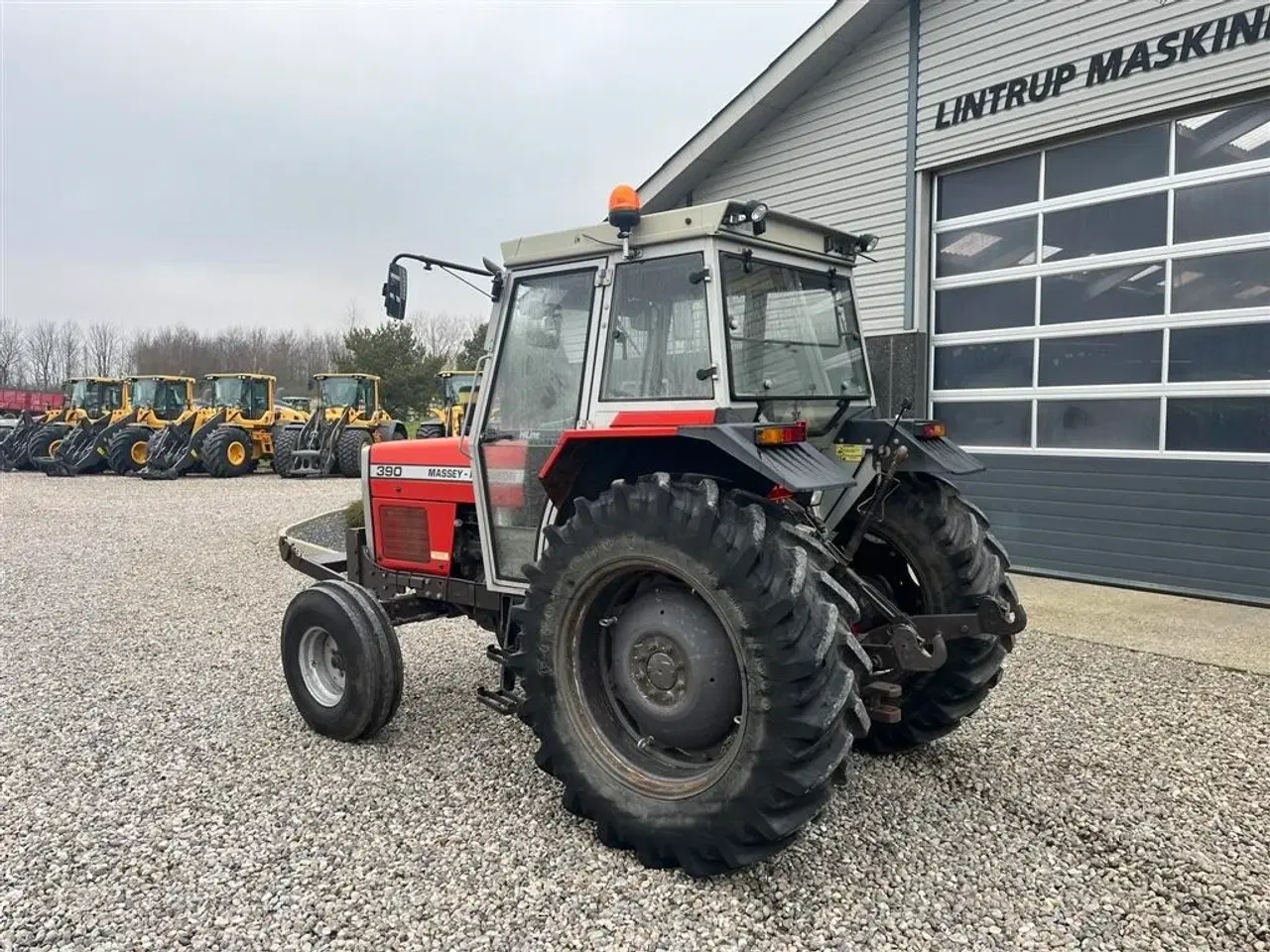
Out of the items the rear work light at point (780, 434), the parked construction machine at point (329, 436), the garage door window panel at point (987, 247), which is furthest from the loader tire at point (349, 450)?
the rear work light at point (780, 434)

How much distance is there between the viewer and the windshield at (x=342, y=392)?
68.5 feet

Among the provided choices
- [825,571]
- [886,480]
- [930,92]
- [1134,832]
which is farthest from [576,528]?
[930,92]

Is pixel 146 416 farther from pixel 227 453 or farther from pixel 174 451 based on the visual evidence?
pixel 227 453

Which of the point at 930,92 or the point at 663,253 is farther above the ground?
the point at 930,92

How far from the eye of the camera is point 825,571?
9.04 ft

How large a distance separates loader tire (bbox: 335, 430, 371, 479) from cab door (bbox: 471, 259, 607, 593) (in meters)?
16.0

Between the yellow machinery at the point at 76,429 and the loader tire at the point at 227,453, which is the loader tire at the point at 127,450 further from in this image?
the loader tire at the point at 227,453

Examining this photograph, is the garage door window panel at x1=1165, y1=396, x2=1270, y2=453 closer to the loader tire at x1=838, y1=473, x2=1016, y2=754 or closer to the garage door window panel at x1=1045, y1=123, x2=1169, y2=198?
the garage door window panel at x1=1045, y1=123, x2=1169, y2=198

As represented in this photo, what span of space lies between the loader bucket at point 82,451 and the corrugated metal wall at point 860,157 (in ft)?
57.1

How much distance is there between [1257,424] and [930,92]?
4008mm

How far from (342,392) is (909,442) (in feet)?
63.1

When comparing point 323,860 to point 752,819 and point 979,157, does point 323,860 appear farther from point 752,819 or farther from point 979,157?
point 979,157

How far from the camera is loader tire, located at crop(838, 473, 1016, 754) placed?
3.55 meters

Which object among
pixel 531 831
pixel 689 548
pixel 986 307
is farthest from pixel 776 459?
pixel 986 307
